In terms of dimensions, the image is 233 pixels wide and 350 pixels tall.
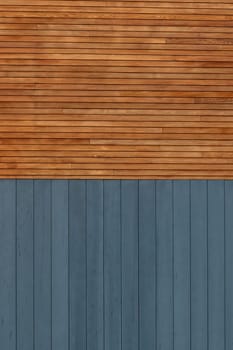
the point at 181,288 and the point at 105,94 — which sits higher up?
the point at 105,94

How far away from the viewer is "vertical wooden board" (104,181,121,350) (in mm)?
5852

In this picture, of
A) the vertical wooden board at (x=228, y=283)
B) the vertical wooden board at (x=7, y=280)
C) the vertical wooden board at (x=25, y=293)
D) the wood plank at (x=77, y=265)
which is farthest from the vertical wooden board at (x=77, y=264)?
the vertical wooden board at (x=228, y=283)

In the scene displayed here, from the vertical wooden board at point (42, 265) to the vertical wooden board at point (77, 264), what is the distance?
0.77 ft

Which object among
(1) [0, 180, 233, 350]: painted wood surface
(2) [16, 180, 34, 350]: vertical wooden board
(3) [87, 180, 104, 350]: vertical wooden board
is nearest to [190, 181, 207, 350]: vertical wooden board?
→ (1) [0, 180, 233, 350]: painted wood surface

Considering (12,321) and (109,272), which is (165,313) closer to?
(109,272)

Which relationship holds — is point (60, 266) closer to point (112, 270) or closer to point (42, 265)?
point (42, 265)

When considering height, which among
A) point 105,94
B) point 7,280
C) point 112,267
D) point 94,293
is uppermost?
point 105,94

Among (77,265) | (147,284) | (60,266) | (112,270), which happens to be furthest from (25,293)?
(147,284)

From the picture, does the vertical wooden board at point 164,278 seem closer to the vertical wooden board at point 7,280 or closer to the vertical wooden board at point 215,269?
the vertical wooden board at point 215,269

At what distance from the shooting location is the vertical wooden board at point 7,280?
583 cm

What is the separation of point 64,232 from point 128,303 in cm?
102

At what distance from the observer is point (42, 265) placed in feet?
19.2

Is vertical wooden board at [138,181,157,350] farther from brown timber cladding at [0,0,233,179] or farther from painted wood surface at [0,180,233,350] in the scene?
brown timber cladding at [0,0,233,179]

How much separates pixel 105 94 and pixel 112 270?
6.20 ft
